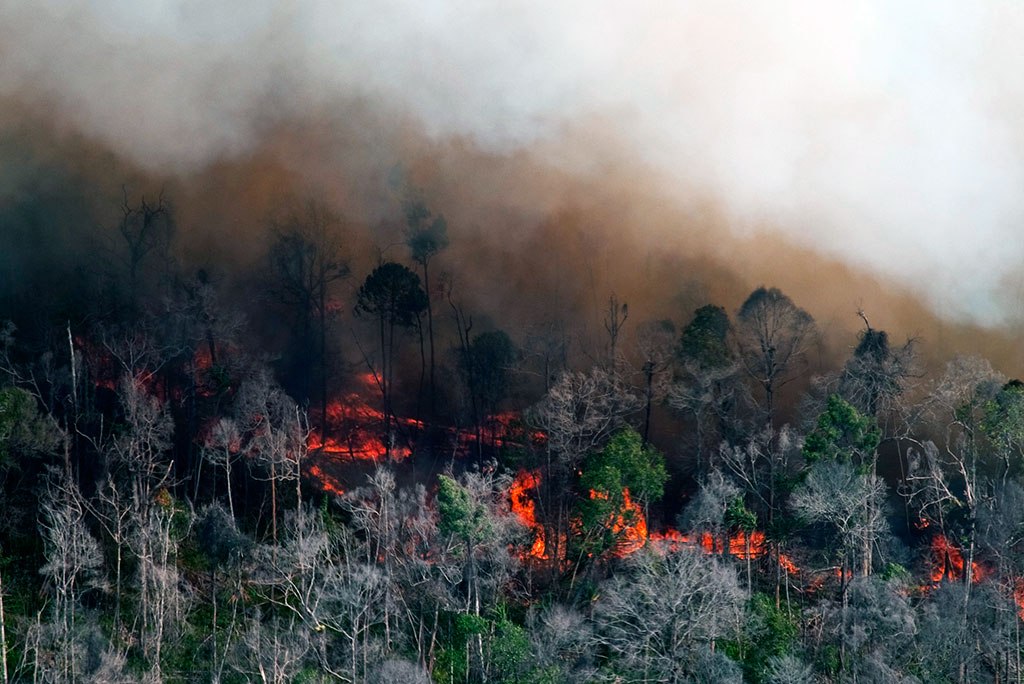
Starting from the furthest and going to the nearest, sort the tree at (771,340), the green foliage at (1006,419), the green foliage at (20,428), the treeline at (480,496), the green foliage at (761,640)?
the tree at (771,340) < the green foliage at (20,428) < the green foliage at (1006,419) < the treeline at (480,496) < the green foliage at (761,640)

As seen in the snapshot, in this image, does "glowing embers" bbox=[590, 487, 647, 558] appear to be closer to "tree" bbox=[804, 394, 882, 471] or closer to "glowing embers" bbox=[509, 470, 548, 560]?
"glowing embers" bbox=[509, 470, 548, 560]

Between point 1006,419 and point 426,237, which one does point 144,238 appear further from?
point 1006,419

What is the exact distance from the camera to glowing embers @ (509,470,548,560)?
48.6 meters

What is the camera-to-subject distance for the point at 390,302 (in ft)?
185

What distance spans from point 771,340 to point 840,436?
21.3ft

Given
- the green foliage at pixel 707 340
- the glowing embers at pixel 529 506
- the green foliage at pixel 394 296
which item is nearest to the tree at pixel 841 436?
the green foliage at pixel 707 340

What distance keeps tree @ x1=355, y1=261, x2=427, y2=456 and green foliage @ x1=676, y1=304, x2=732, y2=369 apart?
46.0 feet

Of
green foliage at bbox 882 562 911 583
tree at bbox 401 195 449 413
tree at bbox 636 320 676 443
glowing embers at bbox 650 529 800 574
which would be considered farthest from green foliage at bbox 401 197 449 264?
green foliage at bbox 882 562 911 583

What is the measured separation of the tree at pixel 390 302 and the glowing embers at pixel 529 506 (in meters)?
10.1

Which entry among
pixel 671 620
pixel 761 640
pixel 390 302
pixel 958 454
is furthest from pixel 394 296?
pixel 958 454

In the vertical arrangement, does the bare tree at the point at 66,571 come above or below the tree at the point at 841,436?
below

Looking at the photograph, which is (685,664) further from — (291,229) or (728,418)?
(291,229)

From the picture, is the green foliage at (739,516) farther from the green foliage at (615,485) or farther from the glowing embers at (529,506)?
the glowing embers at (529,506)

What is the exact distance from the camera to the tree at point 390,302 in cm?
5638
